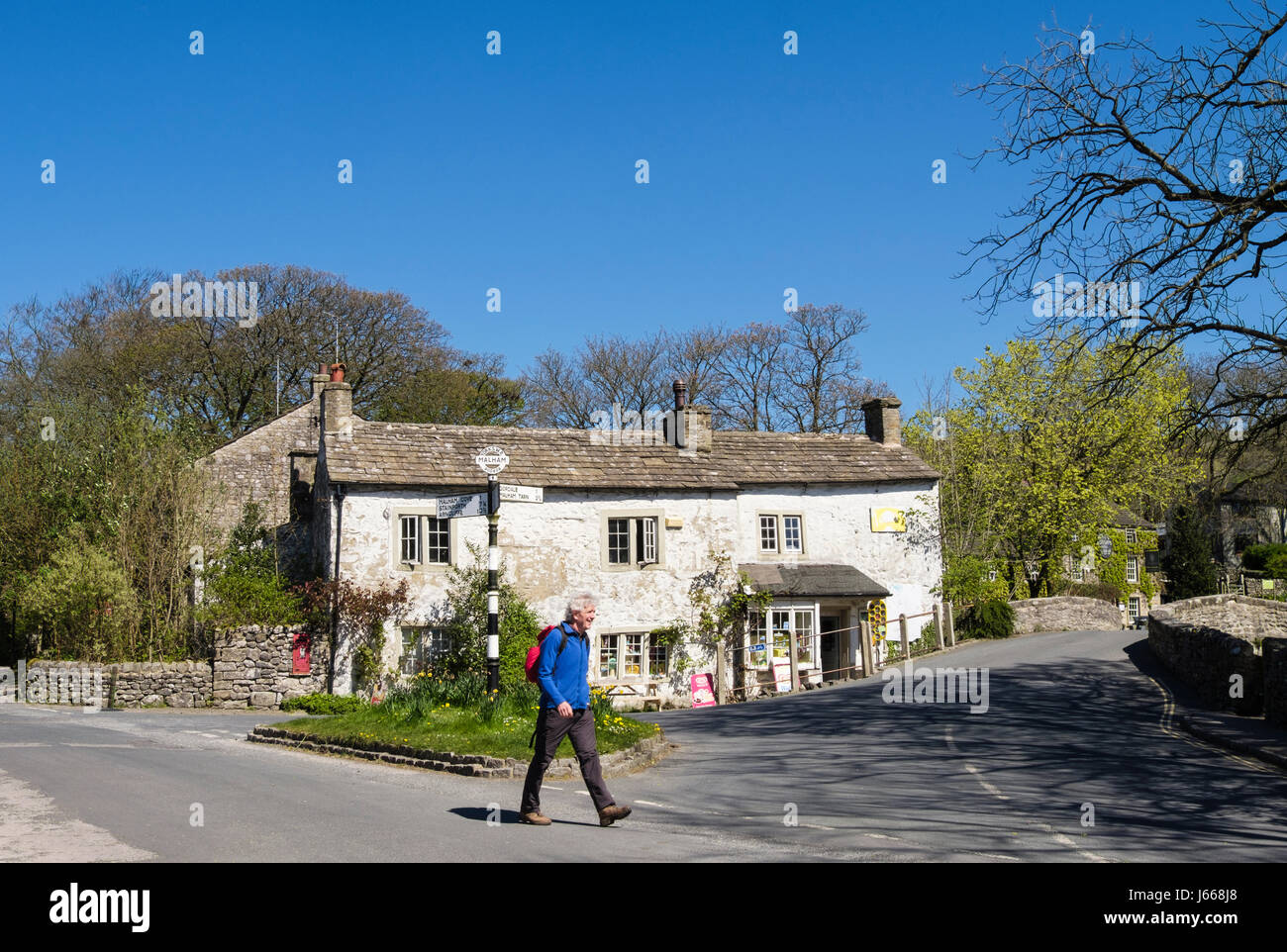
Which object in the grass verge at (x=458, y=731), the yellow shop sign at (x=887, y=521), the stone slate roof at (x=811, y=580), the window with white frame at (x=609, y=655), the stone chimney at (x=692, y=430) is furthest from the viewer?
the yellow shop sign at (x=887, y=521)

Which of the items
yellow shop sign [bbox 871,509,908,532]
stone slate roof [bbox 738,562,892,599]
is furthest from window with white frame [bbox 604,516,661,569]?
yellow shop sign [bbox 871,509,908,532]

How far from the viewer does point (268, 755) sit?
16266 mm

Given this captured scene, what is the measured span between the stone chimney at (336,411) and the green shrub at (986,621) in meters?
22.6

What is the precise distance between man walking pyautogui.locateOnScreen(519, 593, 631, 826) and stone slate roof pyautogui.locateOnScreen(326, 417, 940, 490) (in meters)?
20.1

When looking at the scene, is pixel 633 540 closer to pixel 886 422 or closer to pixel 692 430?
pixel 692 430

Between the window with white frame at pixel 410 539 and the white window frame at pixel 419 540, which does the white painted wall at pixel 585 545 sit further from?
the window with white frame at pixel 410 539

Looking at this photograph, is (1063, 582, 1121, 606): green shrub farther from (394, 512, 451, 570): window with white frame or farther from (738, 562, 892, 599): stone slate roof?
(394, 512, 451, 570): window with white frame

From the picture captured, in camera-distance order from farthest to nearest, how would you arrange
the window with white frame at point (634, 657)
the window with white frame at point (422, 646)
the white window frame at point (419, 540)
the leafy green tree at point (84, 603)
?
the window with white frame at point (634, 657) → the white window frame at point (419, 540) → the window with white frame at point (422, 646) → the leafy green tree at point (84, 603)

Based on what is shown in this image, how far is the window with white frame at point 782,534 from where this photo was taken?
117 ft

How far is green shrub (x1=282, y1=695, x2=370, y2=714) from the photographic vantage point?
1033 inches

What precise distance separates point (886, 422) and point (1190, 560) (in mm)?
29855

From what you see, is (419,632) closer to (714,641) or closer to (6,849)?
(714,641)

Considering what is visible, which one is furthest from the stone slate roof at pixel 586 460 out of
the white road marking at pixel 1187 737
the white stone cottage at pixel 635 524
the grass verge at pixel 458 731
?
the white road marking at pixel 1187 737

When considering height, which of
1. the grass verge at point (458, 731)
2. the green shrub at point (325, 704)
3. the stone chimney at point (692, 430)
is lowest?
the green shrub at point (325, 704)
